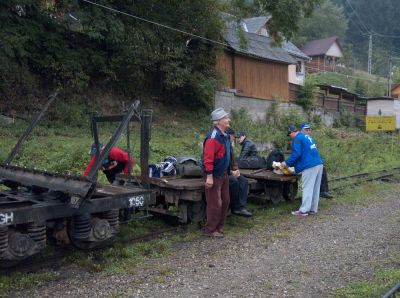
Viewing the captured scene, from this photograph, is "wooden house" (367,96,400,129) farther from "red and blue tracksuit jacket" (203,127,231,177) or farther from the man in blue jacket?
"red and blue tracksuit jacket" (203,127,231,177)

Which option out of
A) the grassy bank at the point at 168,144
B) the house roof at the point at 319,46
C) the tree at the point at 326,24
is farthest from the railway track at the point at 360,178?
the tree at the point at 326,24

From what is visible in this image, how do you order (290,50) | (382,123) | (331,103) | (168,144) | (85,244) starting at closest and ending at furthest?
(85,244) < (168,144) < (382,123) < (331,103) < (290,50)

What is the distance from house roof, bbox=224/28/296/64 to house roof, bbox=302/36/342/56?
47375mm

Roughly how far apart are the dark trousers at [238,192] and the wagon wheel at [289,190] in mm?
2351

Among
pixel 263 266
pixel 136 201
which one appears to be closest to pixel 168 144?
pixel 136 201

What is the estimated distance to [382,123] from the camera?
24.7m

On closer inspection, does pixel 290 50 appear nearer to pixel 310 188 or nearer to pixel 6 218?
pixel 310 188

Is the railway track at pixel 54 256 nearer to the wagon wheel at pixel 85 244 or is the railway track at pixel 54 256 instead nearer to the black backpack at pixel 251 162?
the wagon wheel at pixel 85 244

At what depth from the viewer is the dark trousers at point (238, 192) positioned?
8.88 meters

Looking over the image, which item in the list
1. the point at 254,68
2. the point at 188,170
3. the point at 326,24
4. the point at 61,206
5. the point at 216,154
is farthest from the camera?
the point at 326,24

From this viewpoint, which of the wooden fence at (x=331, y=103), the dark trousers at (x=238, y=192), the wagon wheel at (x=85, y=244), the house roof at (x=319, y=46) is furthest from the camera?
the house roof at (x=319, y=46)

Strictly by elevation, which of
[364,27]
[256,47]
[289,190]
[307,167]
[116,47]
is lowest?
[289,190]

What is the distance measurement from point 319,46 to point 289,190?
7761 centimetres

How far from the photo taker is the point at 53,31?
2311cm
